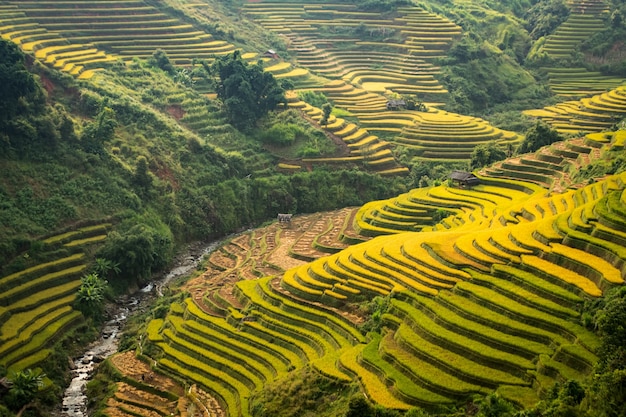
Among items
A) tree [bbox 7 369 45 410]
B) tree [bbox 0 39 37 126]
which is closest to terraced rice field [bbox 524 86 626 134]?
tree [bbox 0 39 37 126]

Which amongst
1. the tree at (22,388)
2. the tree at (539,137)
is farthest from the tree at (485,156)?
the tree at (22,388)

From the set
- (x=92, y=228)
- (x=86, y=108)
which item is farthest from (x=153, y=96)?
(x=92, y=228)

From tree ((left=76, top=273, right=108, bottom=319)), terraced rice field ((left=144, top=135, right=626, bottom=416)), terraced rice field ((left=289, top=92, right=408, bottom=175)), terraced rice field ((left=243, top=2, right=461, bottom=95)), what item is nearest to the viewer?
terraced rice field ((left=144, top=135, right=626, bottom=416))

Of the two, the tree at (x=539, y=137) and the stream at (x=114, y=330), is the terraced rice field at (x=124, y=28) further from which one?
the tree at (x=539, y=137)

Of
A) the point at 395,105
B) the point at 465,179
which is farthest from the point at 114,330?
the point at 395,105

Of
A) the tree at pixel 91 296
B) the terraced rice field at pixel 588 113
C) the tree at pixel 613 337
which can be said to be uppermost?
the tree at pixel 613 337

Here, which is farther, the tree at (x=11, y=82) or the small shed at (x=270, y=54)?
the small shed at (x=270, y=54)

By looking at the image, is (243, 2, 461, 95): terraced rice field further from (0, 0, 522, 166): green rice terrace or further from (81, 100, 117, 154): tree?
(81, 100, 117, 154): tree

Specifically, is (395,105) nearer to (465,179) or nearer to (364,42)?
(364,42)
